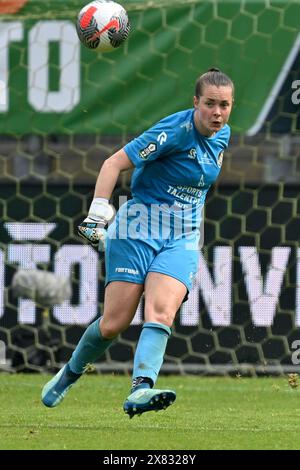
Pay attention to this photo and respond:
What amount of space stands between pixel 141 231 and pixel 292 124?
307 centimetres

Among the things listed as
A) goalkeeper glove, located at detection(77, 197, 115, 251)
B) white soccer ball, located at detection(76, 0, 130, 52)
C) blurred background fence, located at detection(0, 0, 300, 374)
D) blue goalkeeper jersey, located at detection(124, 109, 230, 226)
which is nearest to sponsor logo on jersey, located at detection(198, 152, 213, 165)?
blue goalkeeper jersey, located at detection(124, 109, 230, 226)

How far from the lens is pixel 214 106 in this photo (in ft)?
19.8

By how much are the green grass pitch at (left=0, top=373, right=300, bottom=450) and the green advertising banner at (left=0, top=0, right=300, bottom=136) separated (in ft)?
6.46

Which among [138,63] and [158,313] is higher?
[138,63]

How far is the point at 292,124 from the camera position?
29.3 ft

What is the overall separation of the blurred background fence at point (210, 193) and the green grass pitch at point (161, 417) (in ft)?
1.12

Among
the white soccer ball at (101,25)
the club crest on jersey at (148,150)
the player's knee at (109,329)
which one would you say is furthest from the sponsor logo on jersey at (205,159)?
the white soccer ball at (101,25)

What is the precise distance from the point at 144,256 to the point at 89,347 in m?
0.61

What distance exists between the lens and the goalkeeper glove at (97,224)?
586cm

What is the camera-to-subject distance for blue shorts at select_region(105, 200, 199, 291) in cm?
609

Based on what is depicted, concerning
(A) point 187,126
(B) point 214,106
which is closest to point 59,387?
(A) point 187,126

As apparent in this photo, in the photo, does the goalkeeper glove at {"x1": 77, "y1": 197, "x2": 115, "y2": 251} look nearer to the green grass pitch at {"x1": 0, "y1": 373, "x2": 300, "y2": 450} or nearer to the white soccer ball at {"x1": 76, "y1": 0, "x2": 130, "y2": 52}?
the green grass pitch at {"x1": 0, "y1": 373, "x2": 300, "y2": 450}

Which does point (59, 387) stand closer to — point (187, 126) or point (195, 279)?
point (187, 126)
